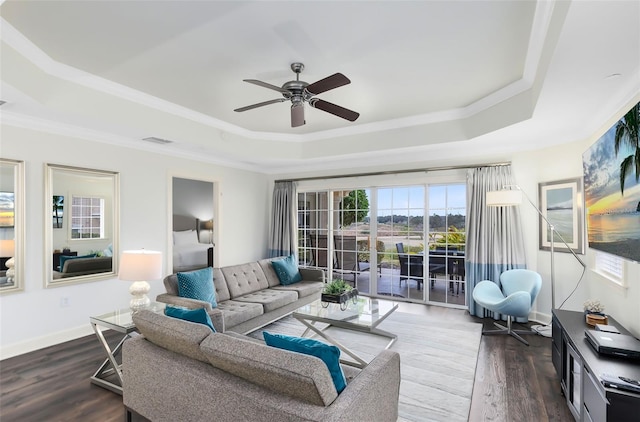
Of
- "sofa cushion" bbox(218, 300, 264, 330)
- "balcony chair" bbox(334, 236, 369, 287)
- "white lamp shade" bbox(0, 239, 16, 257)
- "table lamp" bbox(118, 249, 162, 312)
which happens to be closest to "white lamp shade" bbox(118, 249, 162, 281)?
"table lamp" bbox(118, 249, 162, 312)

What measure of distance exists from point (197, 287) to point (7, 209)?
2.09 m

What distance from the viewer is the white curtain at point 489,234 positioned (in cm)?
455

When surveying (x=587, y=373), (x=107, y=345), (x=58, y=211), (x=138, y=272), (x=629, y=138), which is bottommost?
(x=107, y=345)

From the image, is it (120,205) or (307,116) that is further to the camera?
(307,116)

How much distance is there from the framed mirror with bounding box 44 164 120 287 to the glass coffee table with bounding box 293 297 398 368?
8.71ft

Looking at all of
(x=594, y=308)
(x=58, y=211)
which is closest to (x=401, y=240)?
(x=594, y=308)

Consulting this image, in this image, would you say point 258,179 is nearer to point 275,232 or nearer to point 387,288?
point 275,232

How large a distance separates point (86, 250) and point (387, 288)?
4587 mm

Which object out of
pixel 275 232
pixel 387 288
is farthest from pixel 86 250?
pixel 387 288

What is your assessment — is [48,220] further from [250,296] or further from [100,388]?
[250,296]

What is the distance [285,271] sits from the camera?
5.02m

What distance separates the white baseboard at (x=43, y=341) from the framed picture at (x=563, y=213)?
19.1 feet

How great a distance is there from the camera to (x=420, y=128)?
4.72m

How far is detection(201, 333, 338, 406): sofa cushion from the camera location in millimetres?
1461
